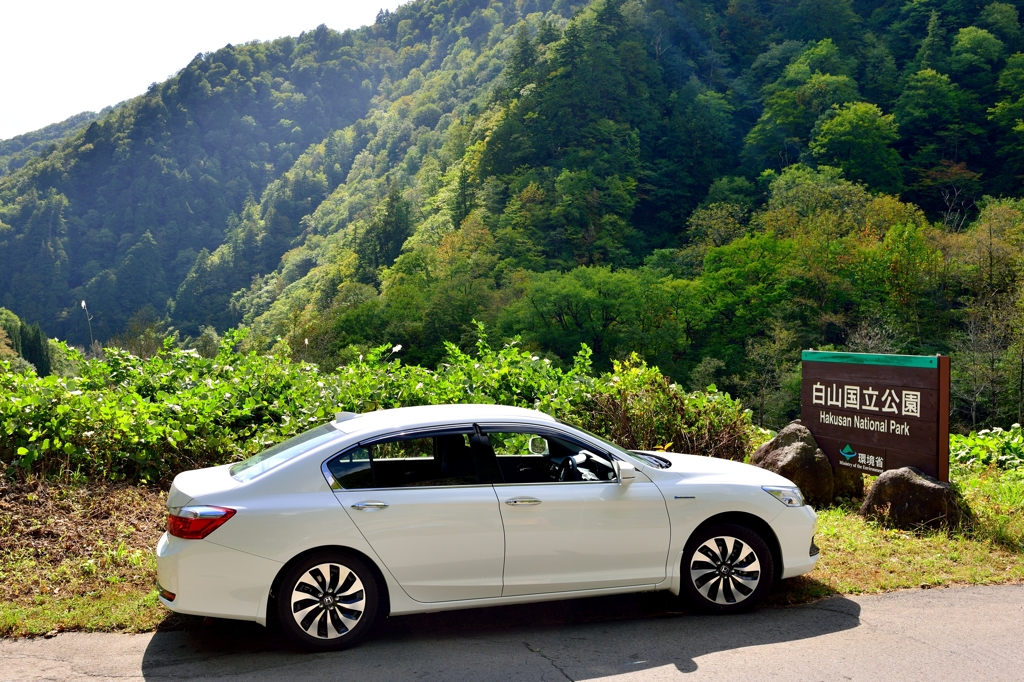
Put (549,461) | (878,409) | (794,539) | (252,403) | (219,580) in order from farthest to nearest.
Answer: (252,403) → (878,409) → (549,461) → (794,539) → (219,580)

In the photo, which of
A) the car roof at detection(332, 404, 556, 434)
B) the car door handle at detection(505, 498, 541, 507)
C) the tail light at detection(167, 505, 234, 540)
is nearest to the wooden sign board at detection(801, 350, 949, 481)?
the car roof at detection(332, 404, 556, 434)

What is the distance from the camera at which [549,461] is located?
19.9 ft

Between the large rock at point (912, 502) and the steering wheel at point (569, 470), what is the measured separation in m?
3.69

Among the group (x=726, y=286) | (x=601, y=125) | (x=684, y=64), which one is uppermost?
(x=684, y=64)

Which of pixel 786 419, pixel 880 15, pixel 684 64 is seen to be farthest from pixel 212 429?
pixel 880 15

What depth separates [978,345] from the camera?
50969 mm

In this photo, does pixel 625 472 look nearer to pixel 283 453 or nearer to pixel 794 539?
pixel 794 539

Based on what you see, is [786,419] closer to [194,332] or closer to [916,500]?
[916,500]

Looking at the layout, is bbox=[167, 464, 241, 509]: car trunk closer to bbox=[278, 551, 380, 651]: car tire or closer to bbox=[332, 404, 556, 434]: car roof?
bbox=[278, 551, 380, 651]: car tire

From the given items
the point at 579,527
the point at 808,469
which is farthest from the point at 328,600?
the point at 808,469

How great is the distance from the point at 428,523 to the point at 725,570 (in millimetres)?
2079

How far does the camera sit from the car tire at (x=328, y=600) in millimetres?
5117

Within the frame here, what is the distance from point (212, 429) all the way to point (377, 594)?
4.07 metres

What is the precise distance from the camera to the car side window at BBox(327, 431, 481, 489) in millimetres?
5387
